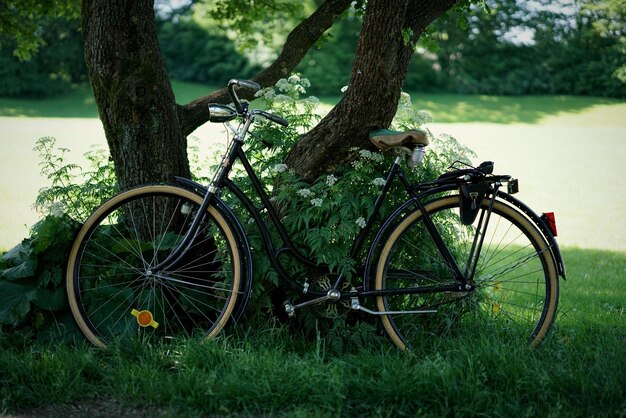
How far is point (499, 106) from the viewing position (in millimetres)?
30203

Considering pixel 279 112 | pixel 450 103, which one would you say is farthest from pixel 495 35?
pixel 279 112

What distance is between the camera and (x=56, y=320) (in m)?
3.66

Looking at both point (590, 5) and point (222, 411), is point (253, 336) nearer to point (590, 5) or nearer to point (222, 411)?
point (222, 411)

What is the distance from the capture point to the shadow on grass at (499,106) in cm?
2739

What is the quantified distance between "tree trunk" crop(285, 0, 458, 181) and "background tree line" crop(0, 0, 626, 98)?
95.0 feet

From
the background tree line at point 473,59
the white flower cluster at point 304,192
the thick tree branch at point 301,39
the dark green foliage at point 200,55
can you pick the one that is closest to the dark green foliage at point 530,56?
the background tree line at point 473,59

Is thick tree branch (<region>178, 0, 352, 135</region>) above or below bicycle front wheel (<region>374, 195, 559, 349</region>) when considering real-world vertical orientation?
above

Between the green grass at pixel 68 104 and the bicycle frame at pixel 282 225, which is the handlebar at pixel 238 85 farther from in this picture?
the green grass at pixel 68 104

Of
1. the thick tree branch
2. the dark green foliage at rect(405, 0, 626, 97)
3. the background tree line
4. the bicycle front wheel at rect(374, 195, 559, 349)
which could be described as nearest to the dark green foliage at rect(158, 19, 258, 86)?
the background tree line

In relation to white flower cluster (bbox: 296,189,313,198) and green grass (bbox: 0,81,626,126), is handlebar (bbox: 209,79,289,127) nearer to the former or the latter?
white flower cluster (bbox: 296,189,313,198)

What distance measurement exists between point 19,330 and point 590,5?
35793mm

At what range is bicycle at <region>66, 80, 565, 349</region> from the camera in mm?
3486

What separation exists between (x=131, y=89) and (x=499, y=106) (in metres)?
28.2

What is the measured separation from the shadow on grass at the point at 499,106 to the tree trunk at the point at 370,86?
22893 mm
